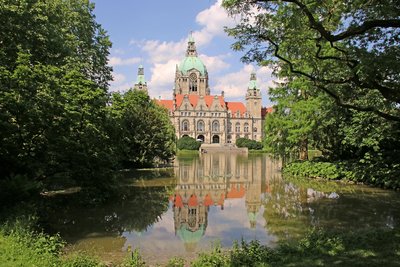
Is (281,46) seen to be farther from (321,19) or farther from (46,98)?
(46,98)

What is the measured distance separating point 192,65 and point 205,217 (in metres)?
116

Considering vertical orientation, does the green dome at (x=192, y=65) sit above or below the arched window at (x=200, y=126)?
above

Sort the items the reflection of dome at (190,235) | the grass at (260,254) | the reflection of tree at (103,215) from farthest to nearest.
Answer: the reflection of tree at (103,215) < the reflection of dome at (190,235) < the grass at (260,254)

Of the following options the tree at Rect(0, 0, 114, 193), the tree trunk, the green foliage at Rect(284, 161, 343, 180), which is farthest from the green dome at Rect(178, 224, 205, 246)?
the tree trunk

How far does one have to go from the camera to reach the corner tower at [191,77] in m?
127

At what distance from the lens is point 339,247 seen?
872cm

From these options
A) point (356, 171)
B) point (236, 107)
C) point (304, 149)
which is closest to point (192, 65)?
point (236, 107)

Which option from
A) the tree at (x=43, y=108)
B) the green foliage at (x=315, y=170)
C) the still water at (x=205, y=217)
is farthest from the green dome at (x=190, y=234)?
the green foliage at (x=315, y=170)

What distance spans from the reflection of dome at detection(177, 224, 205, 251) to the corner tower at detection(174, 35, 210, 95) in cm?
11524

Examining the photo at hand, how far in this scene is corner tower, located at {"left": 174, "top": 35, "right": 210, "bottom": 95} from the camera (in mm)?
127312

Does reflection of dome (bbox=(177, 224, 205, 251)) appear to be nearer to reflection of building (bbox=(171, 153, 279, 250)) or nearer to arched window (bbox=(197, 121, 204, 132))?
reflection of building (bbox=(171, 153, 279, 250))

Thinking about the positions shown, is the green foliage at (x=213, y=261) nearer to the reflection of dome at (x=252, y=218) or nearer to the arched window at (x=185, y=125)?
the reflection of dome at (x=252, y=218)

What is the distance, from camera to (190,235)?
479 inches

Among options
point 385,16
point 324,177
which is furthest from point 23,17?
point 324,177
